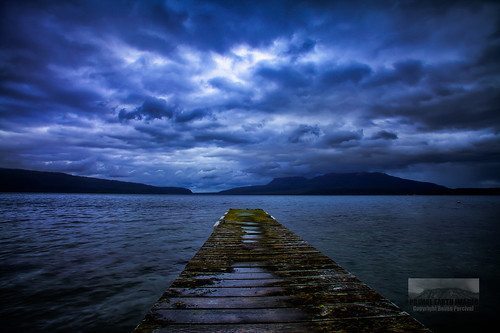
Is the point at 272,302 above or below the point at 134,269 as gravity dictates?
above

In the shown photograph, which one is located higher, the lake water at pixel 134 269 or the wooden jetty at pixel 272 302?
the wooden jetty at pixel 272 302

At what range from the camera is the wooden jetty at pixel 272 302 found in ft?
11.8

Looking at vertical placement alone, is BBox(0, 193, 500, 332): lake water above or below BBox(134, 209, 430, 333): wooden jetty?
below

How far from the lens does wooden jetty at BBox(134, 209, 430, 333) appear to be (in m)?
3.61

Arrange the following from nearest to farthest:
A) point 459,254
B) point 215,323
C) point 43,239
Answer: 1. point 215,323
2. point 459,254
3. point 43,239

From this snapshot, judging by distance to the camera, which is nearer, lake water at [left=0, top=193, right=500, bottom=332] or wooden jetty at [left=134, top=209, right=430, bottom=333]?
wooden jetty at [left=134, top=209, right=430, bottom=333]

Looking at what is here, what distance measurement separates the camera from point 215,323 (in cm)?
371

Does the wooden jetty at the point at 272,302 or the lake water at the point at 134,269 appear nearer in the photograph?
the wooden jetty at the point at 272,302

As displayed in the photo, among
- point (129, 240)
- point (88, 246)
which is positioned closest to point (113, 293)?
point (88, 246)

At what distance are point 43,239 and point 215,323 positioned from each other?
65.6ft

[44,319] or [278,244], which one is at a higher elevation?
[278,244]

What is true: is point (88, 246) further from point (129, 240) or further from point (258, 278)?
point (258, 278)

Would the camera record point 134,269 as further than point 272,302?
Yes

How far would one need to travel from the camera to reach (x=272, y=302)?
4457mm
